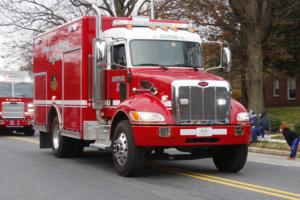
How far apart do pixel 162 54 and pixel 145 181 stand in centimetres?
279

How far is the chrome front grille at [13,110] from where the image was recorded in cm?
2434

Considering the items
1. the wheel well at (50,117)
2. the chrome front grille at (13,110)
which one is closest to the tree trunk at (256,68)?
the chrome front grille at (13,110)

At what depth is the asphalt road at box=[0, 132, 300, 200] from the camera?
8867mm

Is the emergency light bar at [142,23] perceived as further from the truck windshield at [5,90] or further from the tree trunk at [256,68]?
the truck windshield at [5,90]

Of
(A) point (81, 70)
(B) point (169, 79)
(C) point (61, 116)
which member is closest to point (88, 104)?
(A) point (81, 70)

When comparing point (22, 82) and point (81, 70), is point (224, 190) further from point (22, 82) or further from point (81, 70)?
point (22, 82)

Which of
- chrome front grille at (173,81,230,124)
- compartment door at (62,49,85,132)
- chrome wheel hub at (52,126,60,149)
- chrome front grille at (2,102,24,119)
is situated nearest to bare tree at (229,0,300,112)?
chrome front grille at (2,102,24,119)

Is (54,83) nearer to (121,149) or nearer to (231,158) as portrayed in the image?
(121,149)

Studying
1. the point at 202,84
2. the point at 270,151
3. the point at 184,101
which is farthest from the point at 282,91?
the point at 184,101

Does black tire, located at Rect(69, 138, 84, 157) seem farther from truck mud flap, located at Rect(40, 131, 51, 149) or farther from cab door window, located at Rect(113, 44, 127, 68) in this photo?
cab door window, located at Rect(113, 44, 127, 68)

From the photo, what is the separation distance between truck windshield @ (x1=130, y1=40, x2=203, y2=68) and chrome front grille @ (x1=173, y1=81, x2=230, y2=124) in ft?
4.06

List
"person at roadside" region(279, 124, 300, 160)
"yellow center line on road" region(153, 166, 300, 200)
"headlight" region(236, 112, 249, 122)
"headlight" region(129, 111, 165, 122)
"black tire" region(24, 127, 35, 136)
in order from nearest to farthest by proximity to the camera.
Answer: "yellow center line on road" region(153, 166, 300, 200), "headlight" region(129, 111, 165, 122), "headlight" region(236, 112, 249, 122), "person at roadside" region(279, 124, 300, 160), "black tire" region(24, 127, 35, 136)

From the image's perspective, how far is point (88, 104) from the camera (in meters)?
12.6

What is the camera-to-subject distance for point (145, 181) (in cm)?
1022
